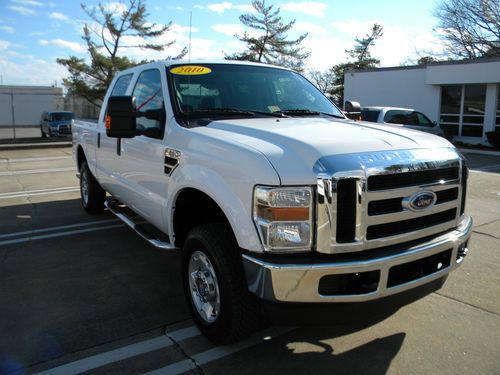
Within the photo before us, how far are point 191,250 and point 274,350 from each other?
93 cm

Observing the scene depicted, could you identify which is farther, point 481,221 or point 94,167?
point 481,221

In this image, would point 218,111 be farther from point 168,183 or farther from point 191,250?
point 191,250

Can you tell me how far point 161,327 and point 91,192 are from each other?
394 centimetres

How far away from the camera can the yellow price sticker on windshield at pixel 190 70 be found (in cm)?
439

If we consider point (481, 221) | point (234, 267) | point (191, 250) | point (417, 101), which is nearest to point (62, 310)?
point (191, 250)

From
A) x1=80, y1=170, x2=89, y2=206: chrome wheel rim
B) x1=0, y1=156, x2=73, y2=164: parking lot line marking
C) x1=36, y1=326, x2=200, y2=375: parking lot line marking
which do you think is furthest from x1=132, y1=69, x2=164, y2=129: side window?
x1=0, y1=156, x2=73, y2=164: parking lot line marking

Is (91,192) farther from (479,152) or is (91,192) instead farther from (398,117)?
(479,152)

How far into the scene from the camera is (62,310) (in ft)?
13.2

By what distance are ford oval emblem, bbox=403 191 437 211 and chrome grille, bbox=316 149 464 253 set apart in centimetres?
1

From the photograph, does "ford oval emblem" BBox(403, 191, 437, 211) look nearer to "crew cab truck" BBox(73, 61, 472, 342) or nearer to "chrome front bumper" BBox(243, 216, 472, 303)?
"crew cab truck" BBox(73, 61, 472, 342)

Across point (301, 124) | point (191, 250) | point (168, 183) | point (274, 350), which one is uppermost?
point (301, 124)

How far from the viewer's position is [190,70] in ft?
14.5

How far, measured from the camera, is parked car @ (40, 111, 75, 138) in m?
23.8

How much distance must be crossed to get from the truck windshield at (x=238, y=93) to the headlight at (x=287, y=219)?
1.51 m
